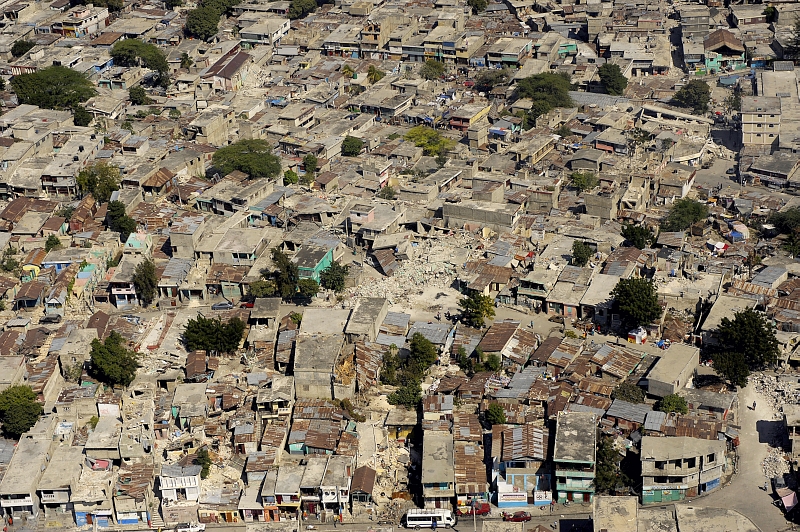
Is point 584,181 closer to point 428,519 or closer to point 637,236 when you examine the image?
point 637,236

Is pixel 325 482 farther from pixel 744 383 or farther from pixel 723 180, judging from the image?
pixel 723 180

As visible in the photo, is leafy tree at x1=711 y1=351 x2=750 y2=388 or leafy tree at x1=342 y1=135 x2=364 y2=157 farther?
leafy tree at x1=342 y1=135 x2=364 y2=157

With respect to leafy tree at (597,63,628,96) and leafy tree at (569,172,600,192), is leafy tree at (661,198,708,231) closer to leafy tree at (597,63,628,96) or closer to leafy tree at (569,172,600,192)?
leafy tree at (569,172,600,192)

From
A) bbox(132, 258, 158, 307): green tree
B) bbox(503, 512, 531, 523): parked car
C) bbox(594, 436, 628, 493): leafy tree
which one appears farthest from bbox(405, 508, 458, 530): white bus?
bbox(132, 258, 158, 307): green tree

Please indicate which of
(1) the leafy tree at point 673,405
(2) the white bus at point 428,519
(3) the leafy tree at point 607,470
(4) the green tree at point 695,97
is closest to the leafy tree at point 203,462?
(2) the white bus at point 428,519

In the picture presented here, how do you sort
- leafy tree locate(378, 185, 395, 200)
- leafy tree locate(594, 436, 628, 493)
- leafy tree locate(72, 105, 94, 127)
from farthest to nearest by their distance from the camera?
leafy tree locate(72, 105, 94, 127)
leafy tree locate(378, 185, 395, 200)
leafy tree locate(594, 436, 628, 493)

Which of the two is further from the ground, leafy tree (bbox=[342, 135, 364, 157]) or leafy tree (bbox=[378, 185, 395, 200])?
leafy tree (bbox=[378, 185, 395, 200])

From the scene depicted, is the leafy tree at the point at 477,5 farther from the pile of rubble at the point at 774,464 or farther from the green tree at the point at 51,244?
the pile of rubble at the point at 774,464

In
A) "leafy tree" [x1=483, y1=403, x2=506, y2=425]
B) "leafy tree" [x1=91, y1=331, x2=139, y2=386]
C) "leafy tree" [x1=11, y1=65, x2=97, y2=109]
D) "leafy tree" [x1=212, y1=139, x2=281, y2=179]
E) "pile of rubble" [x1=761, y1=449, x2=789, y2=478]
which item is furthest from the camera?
"leafy tree" [x1=11, y1=65, x2=97, y2=109]
